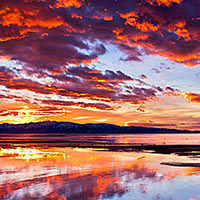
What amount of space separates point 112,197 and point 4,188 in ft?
30.4

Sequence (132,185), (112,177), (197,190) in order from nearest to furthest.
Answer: (197,190)
(132,185)
(112,177)

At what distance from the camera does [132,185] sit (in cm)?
2078

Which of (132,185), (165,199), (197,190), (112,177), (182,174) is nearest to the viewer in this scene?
(165,199)

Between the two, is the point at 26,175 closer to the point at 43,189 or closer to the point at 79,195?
the point at 43,189

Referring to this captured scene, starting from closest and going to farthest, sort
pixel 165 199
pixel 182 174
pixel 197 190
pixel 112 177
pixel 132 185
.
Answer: pixel 165 199, pixel 197 190, pixel 132 185, pixel 112 177, pixel 182 174

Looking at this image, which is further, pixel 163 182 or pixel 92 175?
pixel 92 175

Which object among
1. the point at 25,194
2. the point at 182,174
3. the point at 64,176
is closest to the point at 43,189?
the point at 25,194

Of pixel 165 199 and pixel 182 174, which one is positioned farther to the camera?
pixel 182 174

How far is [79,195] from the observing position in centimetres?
1762

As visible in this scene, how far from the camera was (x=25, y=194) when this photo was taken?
1775cm

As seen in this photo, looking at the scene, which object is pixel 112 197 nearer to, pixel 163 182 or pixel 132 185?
pixel 132 185

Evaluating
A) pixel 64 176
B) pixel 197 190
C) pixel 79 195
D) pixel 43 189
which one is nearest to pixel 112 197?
pixel 79 195

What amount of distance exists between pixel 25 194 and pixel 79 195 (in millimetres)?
4069

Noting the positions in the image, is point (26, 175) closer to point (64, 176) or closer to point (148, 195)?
point (64, 176)
